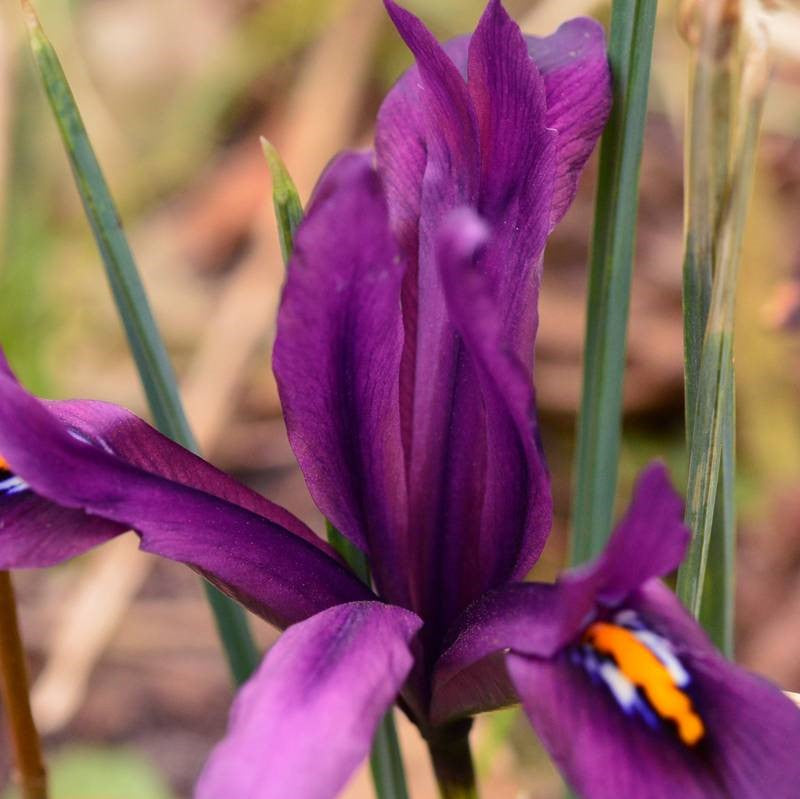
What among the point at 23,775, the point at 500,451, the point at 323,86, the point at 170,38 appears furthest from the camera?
the point at 170,38

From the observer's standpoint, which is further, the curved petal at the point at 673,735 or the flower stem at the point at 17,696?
the flower stem at the point at 17,696

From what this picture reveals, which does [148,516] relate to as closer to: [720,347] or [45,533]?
[45,533]

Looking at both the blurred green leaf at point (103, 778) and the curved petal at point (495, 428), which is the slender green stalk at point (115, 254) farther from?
the blurred green leaf at point (103, 778)

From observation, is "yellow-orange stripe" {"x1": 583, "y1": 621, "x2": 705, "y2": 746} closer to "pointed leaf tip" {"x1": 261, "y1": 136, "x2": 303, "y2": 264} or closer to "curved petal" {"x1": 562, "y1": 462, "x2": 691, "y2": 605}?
"curved petal" {"x1": 562, "y1": 462, "x2": 691, "y2": 605}

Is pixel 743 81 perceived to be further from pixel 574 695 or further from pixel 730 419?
pixel 574 695

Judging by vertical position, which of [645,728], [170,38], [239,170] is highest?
[170,38]

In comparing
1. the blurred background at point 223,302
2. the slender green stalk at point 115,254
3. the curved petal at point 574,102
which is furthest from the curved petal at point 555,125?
the blurred background at point 223,302

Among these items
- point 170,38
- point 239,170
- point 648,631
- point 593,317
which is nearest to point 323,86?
point 239,170
